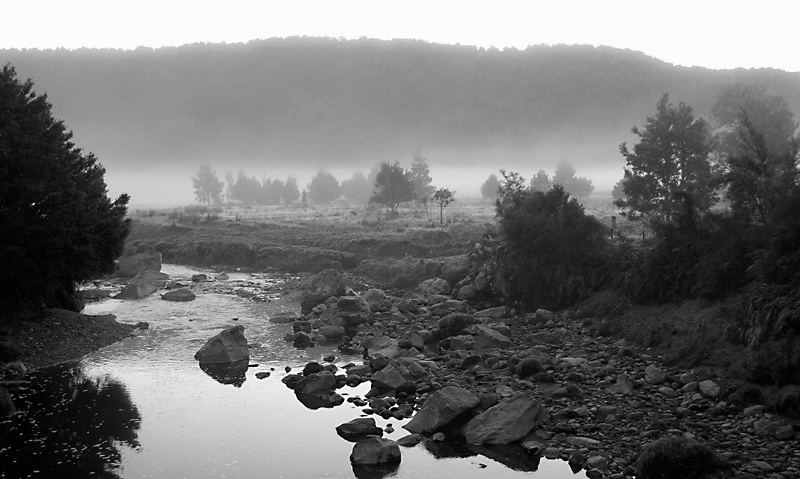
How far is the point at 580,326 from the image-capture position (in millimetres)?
33500

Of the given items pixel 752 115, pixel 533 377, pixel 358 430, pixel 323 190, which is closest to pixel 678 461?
pixel 533 377

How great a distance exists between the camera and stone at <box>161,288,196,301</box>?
47281 millimetres

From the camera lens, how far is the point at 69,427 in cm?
2209

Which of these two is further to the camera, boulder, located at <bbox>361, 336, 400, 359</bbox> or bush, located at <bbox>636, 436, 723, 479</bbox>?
boulder, located at <bbox>361, 336, 400, 359</bbox>

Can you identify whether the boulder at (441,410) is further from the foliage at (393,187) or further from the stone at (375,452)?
the foliage at (393,187)

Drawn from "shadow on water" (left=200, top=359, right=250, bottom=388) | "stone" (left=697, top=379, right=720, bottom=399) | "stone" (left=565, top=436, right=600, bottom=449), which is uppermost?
"stone" (left=697, top=379, right=720, bottom=399)

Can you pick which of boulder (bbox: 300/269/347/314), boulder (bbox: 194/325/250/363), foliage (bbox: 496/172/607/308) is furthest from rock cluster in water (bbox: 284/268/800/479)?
boulder (bbox: 300/269/347/314)

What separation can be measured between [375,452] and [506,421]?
15.3 ft

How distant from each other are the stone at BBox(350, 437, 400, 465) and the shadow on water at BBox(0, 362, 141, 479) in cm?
704

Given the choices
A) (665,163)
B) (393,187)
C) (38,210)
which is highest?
(665,163)

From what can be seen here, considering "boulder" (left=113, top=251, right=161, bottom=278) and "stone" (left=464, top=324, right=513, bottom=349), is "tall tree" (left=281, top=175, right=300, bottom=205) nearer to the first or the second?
"boulder" (left=113, top=251, right=161, bottom=278)

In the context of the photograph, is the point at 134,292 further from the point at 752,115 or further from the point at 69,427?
the point at 752,115

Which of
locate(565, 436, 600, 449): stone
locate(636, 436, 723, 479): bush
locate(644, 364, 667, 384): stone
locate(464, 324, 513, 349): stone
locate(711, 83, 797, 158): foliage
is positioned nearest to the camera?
locate(636, 436, 723, 479): bush

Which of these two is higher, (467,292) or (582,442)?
(582,442)
